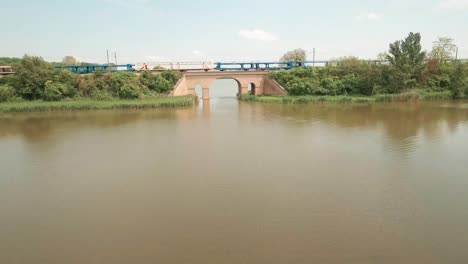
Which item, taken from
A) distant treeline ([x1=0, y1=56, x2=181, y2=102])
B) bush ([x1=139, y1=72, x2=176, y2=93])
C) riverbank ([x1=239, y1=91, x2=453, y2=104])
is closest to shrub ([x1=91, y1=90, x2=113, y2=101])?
distant treeline ([x1=0, y1=56, x2=181, y2=102])

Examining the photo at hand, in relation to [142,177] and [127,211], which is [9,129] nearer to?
[142,177]

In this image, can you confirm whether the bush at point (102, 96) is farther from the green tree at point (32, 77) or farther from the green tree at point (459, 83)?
the green tree at point (459, 83)

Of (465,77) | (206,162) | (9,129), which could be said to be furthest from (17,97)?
(465,77)

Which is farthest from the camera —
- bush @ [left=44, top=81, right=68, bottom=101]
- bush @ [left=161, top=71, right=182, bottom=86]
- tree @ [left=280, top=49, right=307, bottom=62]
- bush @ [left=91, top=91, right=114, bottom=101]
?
tree @ [left=280, top=49, right=307, bottom=62]

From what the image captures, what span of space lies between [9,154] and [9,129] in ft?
20.5

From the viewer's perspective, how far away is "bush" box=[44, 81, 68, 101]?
931 inches

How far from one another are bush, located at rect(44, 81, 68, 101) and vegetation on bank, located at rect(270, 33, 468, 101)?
53.5ft

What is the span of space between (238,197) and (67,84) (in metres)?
23.3

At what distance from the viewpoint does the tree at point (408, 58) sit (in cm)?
2534

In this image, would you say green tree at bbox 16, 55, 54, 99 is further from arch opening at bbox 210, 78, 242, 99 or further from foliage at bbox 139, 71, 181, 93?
arch opening at bbox 210, 78, 242, 99

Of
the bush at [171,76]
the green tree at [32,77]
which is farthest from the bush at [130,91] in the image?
the green tree at [32,77]

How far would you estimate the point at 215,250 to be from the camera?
4781 mm

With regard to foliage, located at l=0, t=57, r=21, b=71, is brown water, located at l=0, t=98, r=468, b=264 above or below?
below

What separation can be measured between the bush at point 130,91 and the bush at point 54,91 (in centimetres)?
440
